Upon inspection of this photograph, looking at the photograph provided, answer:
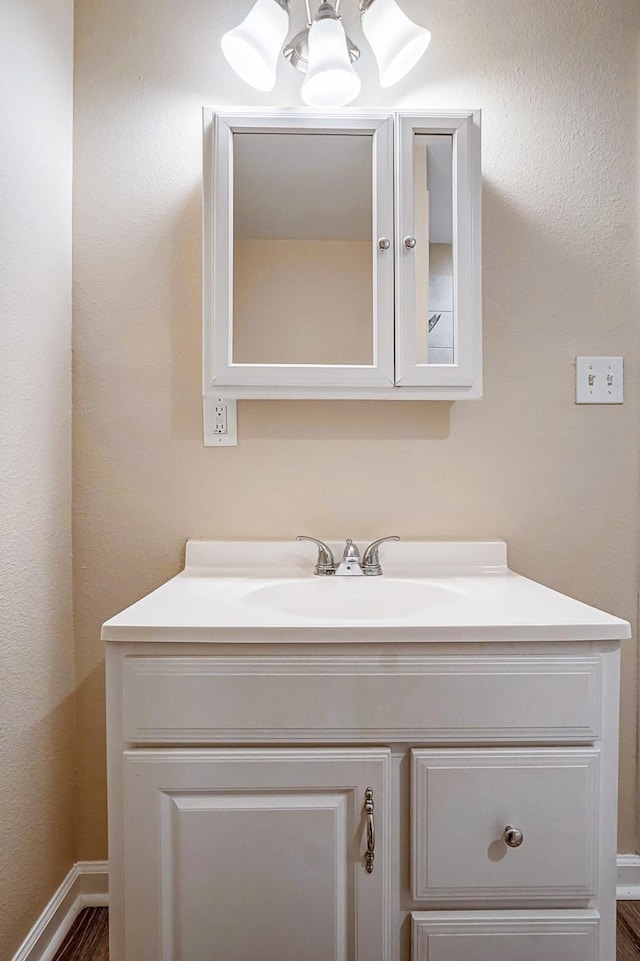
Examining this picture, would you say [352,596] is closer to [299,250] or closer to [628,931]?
[299,250]

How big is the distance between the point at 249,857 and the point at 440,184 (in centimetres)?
125

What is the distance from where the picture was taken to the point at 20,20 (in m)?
1.07

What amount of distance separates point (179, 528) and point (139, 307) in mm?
505

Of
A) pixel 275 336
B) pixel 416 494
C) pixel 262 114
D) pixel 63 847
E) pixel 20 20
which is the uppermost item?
pixel 20 20

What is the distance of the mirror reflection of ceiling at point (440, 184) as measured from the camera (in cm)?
119

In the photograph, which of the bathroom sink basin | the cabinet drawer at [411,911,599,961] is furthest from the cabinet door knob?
the bathroom sink basin

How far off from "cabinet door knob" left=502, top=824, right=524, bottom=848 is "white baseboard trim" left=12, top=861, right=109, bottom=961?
0.91m

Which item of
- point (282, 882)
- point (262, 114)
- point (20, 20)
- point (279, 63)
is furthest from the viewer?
point (279, 63)

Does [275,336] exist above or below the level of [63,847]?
above

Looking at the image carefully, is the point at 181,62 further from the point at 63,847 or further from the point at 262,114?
the point at 63,847

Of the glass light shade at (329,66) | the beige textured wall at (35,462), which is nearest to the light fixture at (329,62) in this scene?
A: the glass light shade at (329,66)

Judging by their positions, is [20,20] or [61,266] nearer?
[20,20]

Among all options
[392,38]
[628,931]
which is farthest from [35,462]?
[628,931]

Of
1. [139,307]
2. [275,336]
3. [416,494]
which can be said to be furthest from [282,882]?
[139,307]
